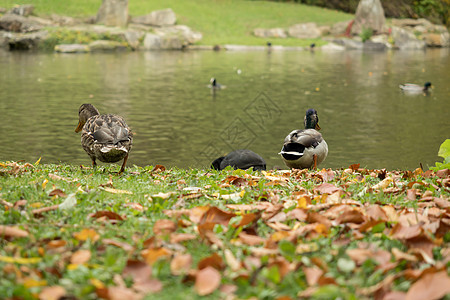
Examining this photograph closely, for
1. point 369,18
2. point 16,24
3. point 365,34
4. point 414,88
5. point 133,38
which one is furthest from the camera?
point 369,18

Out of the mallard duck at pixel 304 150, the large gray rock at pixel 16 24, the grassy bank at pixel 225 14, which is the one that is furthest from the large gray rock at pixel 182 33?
the mallard duck at pixel 304 150

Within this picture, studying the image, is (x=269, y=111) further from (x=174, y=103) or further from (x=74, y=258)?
(x=74, y=258)

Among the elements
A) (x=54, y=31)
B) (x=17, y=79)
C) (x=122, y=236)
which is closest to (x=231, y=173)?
(x=122, y=236)

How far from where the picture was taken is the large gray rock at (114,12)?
37.7m

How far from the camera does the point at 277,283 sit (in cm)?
250

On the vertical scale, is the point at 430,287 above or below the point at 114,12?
below

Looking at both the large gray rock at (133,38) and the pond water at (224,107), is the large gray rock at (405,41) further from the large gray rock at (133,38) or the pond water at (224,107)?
the large gray rock at (133,38)

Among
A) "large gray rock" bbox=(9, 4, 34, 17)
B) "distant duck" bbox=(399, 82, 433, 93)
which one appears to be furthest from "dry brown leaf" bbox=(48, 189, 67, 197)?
"large gray rock" bbox=(9, 4, 34, 17)

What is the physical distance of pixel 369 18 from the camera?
41.2 m

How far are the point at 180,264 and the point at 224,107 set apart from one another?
12817 millimetres

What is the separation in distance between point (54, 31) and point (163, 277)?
115ft

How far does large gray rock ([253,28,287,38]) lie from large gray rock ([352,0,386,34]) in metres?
5.28

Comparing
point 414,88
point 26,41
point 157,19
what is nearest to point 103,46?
point 26,41

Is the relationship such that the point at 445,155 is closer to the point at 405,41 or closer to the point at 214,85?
the point at 214,85
